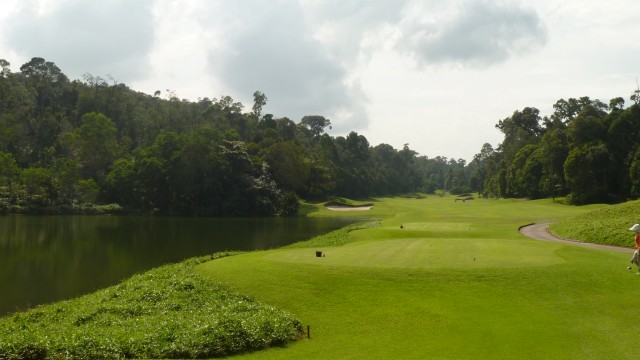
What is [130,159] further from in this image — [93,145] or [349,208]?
[349,208]

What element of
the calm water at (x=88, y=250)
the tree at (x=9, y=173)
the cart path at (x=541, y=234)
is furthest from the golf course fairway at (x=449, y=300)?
the tree at (x=9, y=173)

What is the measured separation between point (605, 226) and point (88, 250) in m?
43.3

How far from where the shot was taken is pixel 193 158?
101m

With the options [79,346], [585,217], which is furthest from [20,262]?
[585,217]

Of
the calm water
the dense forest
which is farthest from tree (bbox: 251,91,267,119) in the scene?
the calm water

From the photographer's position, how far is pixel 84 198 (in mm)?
96625

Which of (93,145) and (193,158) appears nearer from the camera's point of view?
(193,158)

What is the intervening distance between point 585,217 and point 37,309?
156ft

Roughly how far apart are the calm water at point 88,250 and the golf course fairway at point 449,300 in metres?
8.91

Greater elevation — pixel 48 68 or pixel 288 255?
pixel 48 68

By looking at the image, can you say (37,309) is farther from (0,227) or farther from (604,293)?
(0,227)

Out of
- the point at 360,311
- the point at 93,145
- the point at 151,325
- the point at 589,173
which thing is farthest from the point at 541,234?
the point at 93,145

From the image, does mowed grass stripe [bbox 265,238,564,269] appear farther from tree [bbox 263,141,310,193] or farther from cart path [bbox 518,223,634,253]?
tree [bbox 263,141,310,193]

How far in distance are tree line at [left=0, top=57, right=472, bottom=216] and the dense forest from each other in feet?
0.87
